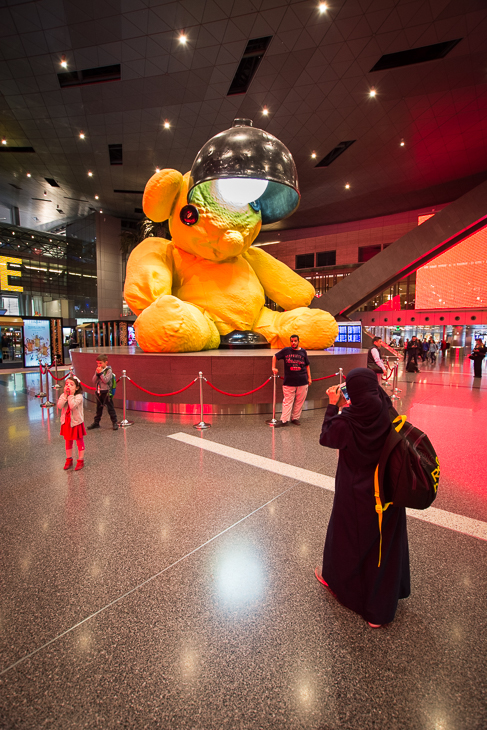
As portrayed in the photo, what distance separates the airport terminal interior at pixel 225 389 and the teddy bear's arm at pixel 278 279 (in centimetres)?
5

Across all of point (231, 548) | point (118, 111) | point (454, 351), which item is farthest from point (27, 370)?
point (454, 351)

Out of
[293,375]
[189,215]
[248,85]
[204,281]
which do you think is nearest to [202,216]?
[189,215]

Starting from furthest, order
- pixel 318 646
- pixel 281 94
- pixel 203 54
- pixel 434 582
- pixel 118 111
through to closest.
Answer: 1. pixel 118 111
2. pixel 281 94
3. pixel 203 54
4. pixel 434 582
5. pixel 318 646

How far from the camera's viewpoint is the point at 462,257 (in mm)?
20172

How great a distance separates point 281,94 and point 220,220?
23.6ft

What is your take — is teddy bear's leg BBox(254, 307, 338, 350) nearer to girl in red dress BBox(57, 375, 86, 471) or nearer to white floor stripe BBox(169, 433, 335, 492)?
white floor stripe BBox(169, 433, 335, 492)

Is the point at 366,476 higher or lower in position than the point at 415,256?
lower

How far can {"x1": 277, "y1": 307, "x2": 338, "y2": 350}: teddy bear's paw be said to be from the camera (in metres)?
6.32

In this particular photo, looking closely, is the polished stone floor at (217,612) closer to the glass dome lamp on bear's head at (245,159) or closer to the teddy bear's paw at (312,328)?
the teddy bear's paw at (312,328)

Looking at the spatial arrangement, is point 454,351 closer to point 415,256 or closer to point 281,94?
point 415,256

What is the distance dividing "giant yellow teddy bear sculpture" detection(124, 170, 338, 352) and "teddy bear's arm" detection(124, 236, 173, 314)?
0.02 meters

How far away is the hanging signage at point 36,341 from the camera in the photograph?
47.1 ft

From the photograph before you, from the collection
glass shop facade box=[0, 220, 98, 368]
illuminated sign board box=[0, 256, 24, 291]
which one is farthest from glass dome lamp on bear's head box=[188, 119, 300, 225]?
illuminated sign board box=[0, 256, 24, 291]

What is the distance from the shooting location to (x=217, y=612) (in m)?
1.69
